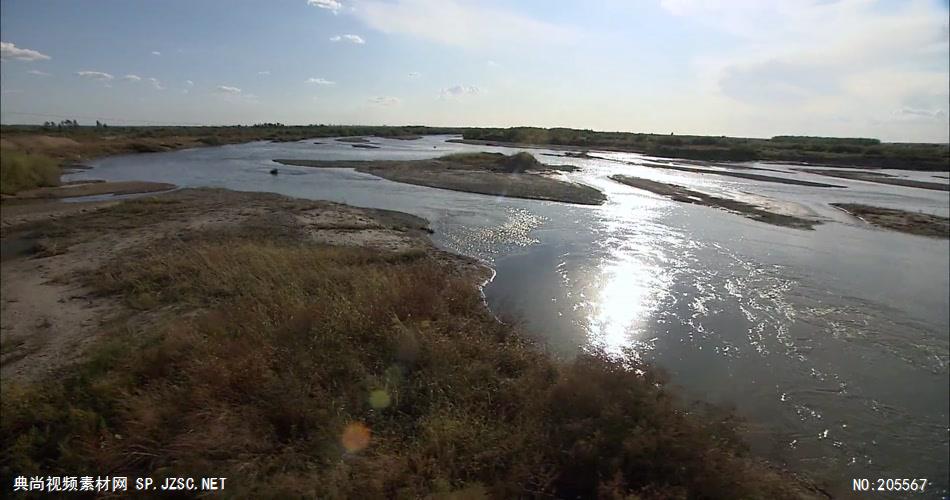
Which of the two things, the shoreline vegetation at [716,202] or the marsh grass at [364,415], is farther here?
the shoreline vegetation at [716,202]

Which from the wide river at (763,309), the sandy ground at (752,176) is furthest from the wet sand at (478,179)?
the sandy ground at (752,176)

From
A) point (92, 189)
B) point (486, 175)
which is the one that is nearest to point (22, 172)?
point (92, 189)

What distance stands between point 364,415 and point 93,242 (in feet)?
44.9

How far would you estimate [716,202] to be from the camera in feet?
80.2

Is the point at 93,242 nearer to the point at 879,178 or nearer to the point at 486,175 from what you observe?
the point at 486,175

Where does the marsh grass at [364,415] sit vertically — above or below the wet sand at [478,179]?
below

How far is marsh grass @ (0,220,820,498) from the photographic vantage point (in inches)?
187

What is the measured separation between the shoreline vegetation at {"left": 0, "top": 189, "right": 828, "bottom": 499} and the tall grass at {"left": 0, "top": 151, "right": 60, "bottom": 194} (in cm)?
1831

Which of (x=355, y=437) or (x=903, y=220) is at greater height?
(x=903, y=220)

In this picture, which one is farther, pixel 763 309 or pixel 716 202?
pixel 716 202

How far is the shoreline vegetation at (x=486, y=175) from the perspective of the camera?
26391mm

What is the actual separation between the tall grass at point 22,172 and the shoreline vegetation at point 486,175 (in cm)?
1776

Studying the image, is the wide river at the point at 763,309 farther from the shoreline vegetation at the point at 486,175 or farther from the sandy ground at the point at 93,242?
the shoreline vegetation at the point at 486,175

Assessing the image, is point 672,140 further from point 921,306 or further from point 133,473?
point 133,473
